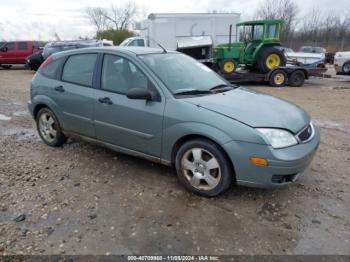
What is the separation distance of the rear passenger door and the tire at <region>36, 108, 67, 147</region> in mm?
276

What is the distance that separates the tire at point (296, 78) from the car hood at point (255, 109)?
1026 centimetres

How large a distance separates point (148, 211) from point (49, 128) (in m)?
2.63

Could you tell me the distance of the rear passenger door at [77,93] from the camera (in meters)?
4.16

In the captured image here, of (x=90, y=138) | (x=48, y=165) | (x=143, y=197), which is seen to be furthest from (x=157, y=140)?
(x=48, y=165)

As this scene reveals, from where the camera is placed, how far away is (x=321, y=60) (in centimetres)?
1508

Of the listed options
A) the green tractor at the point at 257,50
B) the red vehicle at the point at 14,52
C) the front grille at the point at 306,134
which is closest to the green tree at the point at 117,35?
the red vehicle at the point at 14,52

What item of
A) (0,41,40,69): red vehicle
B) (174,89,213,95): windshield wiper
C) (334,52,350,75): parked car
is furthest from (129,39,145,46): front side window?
(174,89,213,95): windshield wiper

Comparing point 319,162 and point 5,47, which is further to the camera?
point 5,47

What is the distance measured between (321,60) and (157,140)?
1415 cm

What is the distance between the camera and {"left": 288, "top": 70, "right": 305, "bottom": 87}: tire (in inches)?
516

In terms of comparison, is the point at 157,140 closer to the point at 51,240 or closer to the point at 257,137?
the point at 257,137

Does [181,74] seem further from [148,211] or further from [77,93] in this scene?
[148,211]

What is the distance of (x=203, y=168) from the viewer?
333cm

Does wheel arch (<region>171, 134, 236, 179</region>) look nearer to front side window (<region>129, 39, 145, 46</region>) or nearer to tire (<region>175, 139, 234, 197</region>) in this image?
tire (<region>175, 139, 234, 197</region>)
